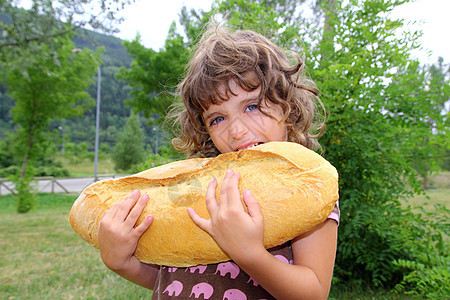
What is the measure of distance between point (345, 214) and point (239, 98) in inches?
84.9

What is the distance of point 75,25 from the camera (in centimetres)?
660

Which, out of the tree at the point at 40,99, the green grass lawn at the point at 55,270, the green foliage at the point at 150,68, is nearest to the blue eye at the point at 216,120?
the green grass lawn at the point at 55,270

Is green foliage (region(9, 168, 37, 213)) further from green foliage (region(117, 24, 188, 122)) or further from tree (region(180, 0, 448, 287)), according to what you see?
tree (region(180, 0, 448, 287))

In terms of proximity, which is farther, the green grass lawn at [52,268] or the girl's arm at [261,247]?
the green grass lawn at [52,268]

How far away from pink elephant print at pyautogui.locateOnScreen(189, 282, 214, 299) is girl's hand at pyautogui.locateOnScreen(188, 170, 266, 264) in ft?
1.02

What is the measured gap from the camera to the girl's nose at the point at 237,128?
1305mm

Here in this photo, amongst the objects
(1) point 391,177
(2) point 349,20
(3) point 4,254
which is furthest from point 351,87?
(3) point 4,254

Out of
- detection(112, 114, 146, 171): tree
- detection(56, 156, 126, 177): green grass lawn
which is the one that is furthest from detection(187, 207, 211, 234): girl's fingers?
detection(56, 156, 126, 177): green grass lawn

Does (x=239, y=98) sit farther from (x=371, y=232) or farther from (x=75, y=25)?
(x=75, y=25)

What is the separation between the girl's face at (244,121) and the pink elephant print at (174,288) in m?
0.58

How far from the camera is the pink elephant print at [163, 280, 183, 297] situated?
4.14 ft

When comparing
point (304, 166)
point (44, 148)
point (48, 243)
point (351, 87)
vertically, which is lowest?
point (48, 243)

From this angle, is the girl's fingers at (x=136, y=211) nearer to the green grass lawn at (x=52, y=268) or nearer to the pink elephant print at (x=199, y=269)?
the pink elephant print at (x=199, y=269)

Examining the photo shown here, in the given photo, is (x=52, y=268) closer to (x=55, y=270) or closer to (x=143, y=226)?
(x=55, y=270)
